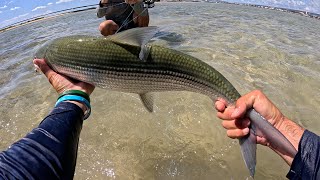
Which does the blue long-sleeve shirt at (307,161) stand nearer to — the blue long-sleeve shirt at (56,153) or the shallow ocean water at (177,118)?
the blue long-sleeve shirt at (56,153)

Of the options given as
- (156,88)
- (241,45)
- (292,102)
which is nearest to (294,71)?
(292,102)

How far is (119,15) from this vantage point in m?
7.50

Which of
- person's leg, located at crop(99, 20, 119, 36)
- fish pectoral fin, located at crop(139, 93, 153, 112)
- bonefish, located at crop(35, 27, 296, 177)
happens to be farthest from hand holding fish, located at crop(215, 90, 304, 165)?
person's leg, located at crop(99, 20, 119, 36)

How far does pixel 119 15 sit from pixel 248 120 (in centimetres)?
563

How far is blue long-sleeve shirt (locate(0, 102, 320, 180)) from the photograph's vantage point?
1.65m

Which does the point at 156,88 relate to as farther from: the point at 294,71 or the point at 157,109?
the point at 294,71

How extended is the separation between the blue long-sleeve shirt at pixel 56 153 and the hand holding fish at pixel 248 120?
0.20 meters

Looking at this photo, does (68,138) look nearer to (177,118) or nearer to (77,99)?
(77,99)

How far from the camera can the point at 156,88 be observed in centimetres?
304

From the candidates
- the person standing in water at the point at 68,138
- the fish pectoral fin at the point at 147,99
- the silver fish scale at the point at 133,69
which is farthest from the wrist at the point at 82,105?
the fish pectoral fin at the point at 147,99

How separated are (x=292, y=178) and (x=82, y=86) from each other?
1.95 m

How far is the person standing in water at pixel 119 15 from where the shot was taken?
715 cm

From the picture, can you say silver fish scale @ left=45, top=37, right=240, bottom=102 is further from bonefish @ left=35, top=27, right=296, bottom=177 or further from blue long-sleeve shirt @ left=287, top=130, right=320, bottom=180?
blue long-sleeve shirt @ left=287, top=130, right=320, bottom=180

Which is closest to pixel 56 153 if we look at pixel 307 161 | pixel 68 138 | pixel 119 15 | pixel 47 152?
pixel 47 152
